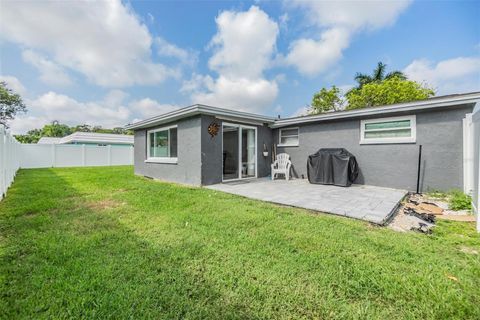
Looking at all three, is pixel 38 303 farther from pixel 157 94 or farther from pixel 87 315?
pixel 157 94

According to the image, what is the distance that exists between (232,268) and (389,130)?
653 centimetres

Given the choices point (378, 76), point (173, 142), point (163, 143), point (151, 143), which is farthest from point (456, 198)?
point (378, 76)

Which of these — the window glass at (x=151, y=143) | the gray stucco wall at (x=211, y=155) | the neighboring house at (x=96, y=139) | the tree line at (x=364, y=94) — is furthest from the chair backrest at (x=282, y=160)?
the neighboring house at (x=96, y=139)

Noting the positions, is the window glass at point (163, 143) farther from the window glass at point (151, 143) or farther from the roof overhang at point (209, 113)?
the roof overhang at point (209, 113)

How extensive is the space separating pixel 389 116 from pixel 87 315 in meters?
7.69

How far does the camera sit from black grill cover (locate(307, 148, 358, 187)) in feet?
21.4

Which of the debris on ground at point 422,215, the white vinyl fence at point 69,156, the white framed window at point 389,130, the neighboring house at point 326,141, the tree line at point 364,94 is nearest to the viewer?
the debris on ground at point 422,215

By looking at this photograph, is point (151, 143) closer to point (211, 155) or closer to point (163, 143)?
point (163, 143)

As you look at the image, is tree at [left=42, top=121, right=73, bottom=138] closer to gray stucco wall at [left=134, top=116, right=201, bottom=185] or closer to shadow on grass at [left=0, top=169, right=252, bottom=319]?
gray stucco wall at [left=134, top=116, right=201, bottom=185]

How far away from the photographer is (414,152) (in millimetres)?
5895

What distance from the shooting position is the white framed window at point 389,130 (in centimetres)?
598

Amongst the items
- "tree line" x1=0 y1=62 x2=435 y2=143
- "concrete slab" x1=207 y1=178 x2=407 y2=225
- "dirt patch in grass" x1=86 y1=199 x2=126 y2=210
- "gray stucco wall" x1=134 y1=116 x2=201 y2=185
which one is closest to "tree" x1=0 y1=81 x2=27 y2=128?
"tree line" x1=0 y1=62 x2=435 y2=143

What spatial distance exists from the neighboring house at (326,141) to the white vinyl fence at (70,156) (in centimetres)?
1057

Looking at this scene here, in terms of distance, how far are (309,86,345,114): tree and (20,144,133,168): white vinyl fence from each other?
1845cm
